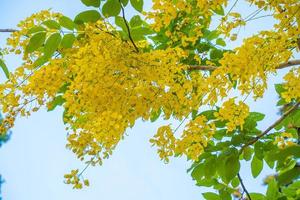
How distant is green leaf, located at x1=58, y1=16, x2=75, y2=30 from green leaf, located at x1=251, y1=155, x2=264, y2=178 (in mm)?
1167

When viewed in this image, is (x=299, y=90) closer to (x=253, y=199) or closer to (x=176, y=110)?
(x=176, y=110)

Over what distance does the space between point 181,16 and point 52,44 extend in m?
0.88

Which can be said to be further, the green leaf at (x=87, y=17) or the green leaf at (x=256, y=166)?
the green leaf at (x=256, y=166)

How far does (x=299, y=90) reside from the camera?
76.2 inches

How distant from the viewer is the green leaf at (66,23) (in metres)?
2.10

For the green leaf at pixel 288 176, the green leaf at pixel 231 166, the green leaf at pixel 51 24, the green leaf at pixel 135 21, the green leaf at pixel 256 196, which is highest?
the green leaf at pixel 135 21

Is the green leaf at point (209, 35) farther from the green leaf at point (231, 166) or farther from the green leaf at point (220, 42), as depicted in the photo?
the green leaf at point (231, 166)

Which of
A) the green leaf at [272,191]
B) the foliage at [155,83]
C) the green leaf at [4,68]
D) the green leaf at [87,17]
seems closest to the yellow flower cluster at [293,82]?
the foliage at [155,83]

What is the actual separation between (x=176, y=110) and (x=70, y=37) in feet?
2.10

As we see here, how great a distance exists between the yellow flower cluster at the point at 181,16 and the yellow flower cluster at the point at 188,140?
503mm

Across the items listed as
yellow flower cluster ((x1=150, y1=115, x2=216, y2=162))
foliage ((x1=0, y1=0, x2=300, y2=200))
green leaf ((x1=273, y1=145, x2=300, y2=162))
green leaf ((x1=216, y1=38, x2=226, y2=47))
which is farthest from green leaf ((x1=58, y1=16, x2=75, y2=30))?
green leaf ((x1=273, y1=145, x2=300, y2=162))

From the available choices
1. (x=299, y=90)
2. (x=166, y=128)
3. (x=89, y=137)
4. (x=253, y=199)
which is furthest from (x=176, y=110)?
(x=253, y=199)

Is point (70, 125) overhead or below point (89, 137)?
overhead

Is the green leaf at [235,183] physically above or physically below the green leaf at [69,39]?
below
